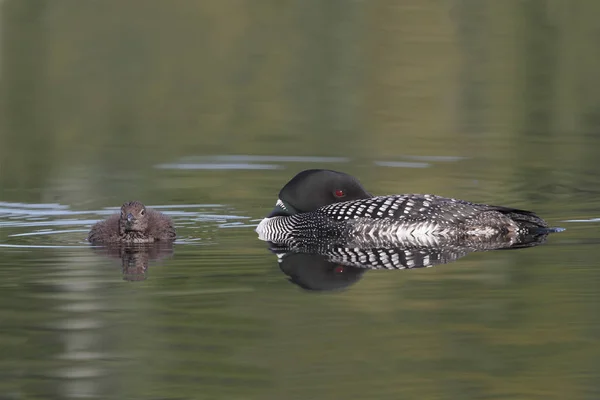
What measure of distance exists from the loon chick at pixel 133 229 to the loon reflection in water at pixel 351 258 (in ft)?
2.60

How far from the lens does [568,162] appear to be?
13.7 meters

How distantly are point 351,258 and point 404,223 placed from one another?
709 millimetres

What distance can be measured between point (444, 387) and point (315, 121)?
40.9ft

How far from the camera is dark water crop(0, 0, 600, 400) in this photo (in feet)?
19.8

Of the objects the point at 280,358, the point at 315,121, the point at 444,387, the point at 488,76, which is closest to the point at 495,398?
the point at 444,387

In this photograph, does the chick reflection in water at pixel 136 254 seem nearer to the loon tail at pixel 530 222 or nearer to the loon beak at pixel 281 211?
the loon beak at pixel 281 211

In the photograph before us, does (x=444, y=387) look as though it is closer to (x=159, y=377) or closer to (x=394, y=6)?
(x=159, y=377)

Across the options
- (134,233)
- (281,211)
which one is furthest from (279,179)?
(134,233)

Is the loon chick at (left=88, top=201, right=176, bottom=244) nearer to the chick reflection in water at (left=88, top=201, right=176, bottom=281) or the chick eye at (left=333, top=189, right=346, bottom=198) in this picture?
the chick reflection in water at (left=88, top=201, right=176, bottom=281)

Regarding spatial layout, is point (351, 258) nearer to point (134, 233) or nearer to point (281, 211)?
point (281, 211)

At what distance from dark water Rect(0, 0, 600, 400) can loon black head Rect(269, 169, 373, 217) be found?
441 mm

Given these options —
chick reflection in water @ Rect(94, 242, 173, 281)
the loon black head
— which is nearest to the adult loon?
the loon black head

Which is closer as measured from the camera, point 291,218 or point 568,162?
point 291,218

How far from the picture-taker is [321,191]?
9961mm
